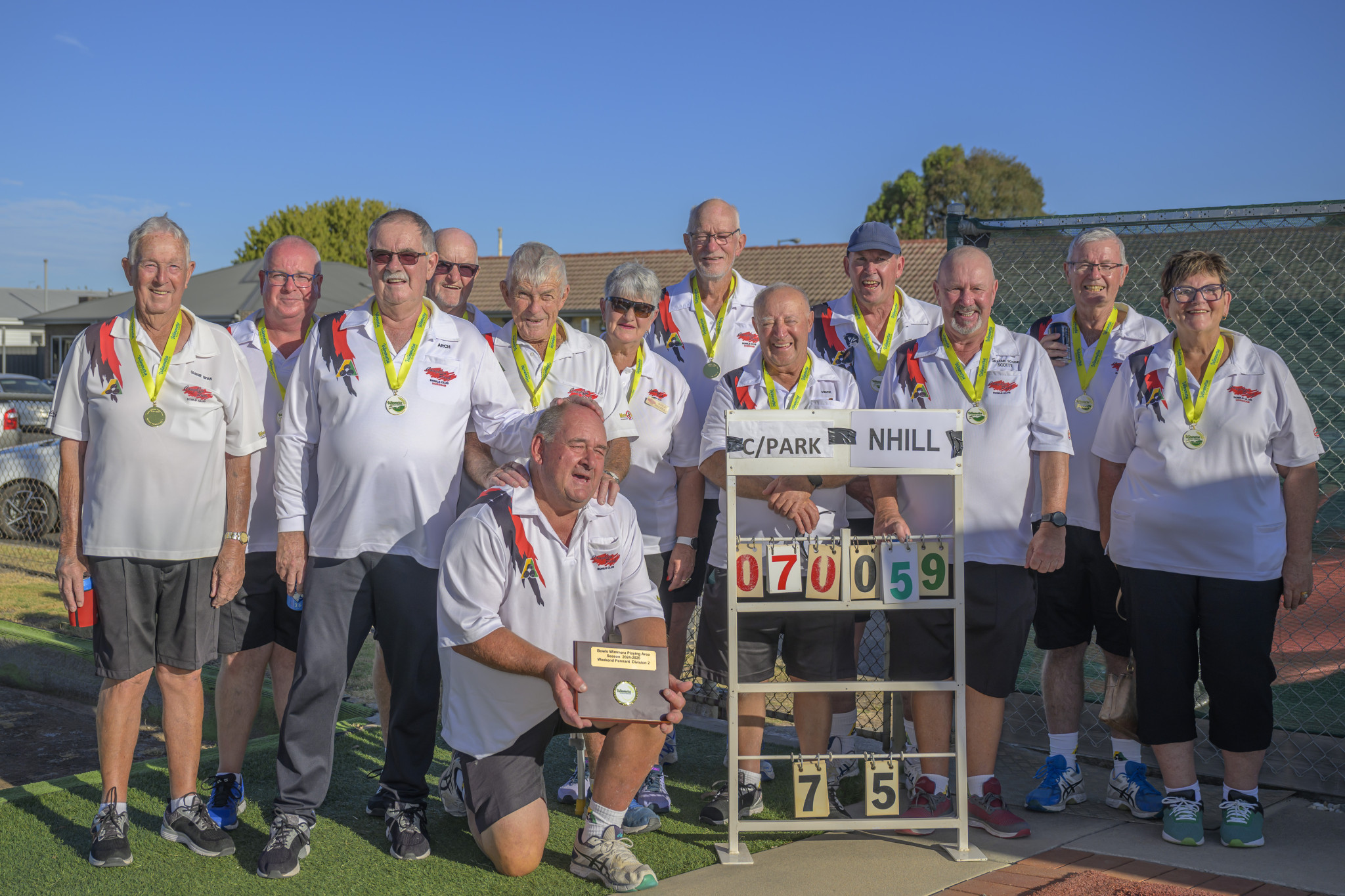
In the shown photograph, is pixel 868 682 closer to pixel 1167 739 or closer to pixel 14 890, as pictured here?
pixel 1167 739

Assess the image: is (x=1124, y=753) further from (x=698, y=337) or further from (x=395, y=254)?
(x=395, y=254)

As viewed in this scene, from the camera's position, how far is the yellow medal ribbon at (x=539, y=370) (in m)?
4.72

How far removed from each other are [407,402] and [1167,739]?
3.32 meters

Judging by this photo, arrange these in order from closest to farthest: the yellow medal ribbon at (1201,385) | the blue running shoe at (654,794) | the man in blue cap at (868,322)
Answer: the yellow medal ribbon at (1201,385) → the blue running shoe at (654,794) → the man in blue cap at (868,322)

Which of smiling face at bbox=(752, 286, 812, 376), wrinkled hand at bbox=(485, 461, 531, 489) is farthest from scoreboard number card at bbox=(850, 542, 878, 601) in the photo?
wrinkled hand at bbox=(485, 461, 531, 489)

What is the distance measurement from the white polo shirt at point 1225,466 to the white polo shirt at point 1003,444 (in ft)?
1.20

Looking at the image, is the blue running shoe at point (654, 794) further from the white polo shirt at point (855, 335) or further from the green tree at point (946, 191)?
the green tree at point (946, 191)

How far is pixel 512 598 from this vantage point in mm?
3840

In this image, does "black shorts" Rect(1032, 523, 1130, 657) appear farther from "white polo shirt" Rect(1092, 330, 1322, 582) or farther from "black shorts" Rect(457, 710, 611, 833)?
"black shorts" Rect(457, 710, 611, 833)

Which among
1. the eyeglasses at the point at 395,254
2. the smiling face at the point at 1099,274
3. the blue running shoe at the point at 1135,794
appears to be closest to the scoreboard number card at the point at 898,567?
the blue running shoe at the point at 1135,794

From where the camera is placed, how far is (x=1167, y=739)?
432 cm

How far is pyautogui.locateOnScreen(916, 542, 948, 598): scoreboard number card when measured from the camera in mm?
4148

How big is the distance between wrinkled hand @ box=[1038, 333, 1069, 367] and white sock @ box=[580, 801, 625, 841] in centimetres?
277

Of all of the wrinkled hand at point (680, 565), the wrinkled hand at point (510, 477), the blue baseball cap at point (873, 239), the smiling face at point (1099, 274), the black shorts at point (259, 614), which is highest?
the blue baseball cap at point (873, 239)
